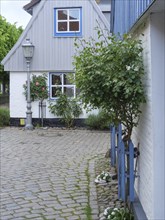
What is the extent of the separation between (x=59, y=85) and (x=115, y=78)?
48.9 ft

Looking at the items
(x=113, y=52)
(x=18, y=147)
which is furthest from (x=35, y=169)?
(x=113, y=52)

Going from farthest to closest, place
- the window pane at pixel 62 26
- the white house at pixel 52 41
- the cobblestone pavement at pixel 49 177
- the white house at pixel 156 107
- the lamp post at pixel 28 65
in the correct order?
the window pane at pixel 62 26
the white house at pixel 52 41
the lamp post at pixel 28 65
the cobblestone pavement at pixel 49 177
the white house at pixel 156 107

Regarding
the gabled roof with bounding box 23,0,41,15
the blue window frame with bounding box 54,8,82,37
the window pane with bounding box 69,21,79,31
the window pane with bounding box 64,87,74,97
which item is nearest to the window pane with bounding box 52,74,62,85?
the window pane with bounding box 64,87,74,97

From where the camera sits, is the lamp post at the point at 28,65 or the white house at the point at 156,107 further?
the lamp post at the point at 28,65

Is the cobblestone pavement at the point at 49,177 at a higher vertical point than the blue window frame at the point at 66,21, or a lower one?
lower

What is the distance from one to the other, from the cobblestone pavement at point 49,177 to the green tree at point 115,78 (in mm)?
1704

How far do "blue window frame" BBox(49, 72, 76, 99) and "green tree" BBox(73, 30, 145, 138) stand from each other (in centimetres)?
1425

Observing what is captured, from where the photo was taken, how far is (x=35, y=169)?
383 inches

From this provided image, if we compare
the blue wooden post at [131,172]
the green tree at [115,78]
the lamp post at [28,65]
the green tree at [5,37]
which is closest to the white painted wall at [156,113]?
the green tree at [115,78]

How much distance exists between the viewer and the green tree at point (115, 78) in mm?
5062

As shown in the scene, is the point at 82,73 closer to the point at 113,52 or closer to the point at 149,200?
the point at 113,52

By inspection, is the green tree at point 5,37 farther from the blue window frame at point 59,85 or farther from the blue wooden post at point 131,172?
the blue wooden post at point 131,172

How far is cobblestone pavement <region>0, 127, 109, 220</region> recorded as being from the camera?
6457mm

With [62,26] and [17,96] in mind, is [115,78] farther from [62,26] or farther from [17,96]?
[17,96]
